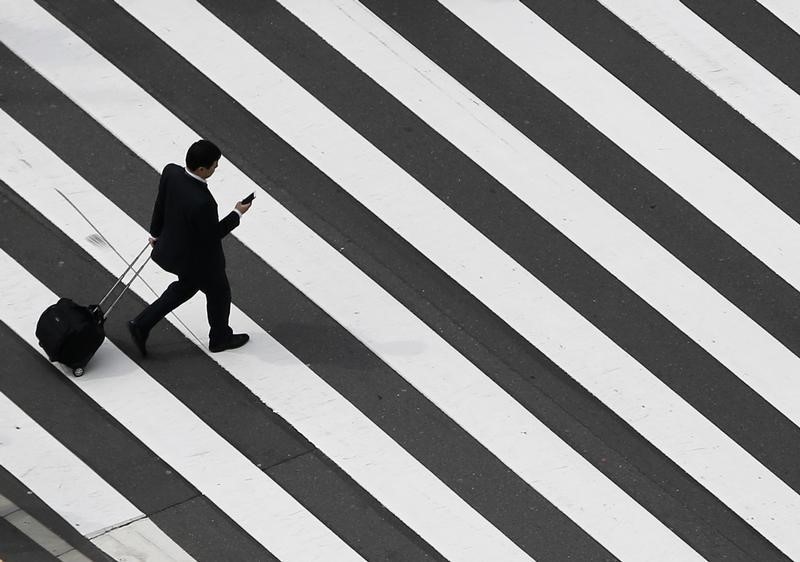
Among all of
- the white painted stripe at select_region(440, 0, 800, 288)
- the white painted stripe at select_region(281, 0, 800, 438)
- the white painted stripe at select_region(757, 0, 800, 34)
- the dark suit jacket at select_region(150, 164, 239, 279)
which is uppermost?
the white painted stripe at select_region(757, 0, 800, 34)

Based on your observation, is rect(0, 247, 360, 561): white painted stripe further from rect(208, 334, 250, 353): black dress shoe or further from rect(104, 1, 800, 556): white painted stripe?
rect(104, 1, 800, 556): white painted stripe

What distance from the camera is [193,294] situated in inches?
399

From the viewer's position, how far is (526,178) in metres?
11.6

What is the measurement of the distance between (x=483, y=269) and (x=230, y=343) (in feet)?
6.50

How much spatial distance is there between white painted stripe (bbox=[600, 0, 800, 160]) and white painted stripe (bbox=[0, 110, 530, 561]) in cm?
431

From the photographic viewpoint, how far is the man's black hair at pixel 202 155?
941cm

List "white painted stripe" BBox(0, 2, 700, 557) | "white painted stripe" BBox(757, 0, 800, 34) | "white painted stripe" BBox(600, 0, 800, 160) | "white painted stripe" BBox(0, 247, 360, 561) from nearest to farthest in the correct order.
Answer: "white painted stripe" BBox(0, 247, 360, 561)
"white painted stripe" BBox(0, 2, 700, 557)
"white painted stripe" BBox(600, 0, 800, 160)
"white painted stripe" BBox(757, 0, 800, 34)

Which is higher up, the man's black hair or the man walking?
the man's black hair

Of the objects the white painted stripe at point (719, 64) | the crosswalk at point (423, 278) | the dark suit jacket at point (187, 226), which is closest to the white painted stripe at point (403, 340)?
the crosswalk at point (423, 278)

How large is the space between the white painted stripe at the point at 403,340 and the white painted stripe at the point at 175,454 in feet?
4.36

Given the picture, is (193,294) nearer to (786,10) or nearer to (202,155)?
(202,155)

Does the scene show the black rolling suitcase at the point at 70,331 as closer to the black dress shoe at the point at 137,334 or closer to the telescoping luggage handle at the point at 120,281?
the telescoping luggage handle at the point at 120,281

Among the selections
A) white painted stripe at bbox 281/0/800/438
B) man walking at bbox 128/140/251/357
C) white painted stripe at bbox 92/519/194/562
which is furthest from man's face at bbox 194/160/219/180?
white painted stripe at bbox 281/0/800/438

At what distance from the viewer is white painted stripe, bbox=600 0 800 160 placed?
1215 centimetres
